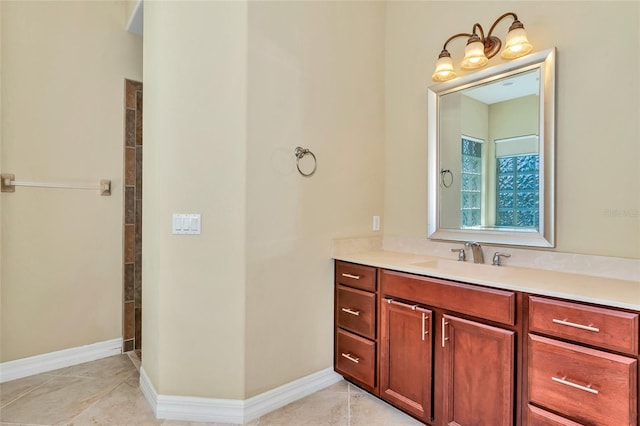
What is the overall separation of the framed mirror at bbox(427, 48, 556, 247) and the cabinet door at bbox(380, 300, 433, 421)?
654 mm

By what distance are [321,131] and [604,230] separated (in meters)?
1.62

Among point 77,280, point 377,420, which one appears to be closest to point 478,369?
point 377,420

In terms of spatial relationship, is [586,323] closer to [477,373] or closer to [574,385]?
[574,385]

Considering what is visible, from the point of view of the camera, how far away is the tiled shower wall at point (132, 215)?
9.02 feet

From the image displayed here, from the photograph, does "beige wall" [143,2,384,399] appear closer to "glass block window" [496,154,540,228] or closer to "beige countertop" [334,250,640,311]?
"beige countertop" [334,250,640,311]

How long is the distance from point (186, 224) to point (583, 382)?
6.23ft

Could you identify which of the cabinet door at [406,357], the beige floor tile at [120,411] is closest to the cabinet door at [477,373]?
the cabinet door at [406,357]

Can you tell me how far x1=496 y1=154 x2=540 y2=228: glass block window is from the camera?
5.95ft

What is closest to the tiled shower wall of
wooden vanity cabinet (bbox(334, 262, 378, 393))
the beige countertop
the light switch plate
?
the light switch plate

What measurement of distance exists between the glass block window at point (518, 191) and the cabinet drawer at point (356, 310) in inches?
35.8

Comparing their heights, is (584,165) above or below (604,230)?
above

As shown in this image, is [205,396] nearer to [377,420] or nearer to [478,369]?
[377,420]

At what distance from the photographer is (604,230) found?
1.61 metres

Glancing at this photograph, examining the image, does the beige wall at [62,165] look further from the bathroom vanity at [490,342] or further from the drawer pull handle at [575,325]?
the drawer pull handle at [575,325]
